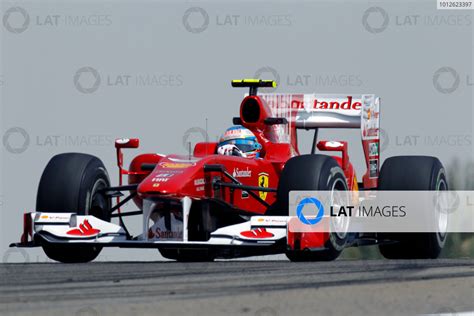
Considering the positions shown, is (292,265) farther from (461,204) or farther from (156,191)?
(461,204)

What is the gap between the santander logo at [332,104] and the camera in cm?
1834

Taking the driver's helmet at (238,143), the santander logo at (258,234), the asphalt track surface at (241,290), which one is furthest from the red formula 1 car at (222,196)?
the asphalt track surface at (241,290)

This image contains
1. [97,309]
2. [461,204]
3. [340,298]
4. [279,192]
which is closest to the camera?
[97,309]

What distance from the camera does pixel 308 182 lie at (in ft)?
49.0

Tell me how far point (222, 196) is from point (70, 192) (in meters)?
1.93

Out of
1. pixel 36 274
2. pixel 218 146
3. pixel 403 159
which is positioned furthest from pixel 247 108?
pixel 36 274

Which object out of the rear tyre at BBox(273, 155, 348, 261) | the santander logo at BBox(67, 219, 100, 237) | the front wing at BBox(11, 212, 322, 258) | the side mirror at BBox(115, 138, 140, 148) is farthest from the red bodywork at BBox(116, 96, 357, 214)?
the rear tyre at BBox(273, 155, 348, 261)

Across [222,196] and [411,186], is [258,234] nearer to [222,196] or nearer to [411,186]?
[222,196]

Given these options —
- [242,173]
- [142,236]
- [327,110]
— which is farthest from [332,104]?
[142,236]

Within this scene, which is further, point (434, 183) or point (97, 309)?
point (434, 183)

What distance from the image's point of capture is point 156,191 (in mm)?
14758

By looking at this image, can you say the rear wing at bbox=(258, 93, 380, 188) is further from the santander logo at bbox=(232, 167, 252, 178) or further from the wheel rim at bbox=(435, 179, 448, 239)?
the santander logo at bbox=(232, 167, 252, 178)

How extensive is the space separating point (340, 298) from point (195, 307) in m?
1.33

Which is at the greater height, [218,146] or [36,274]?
[218,146]
